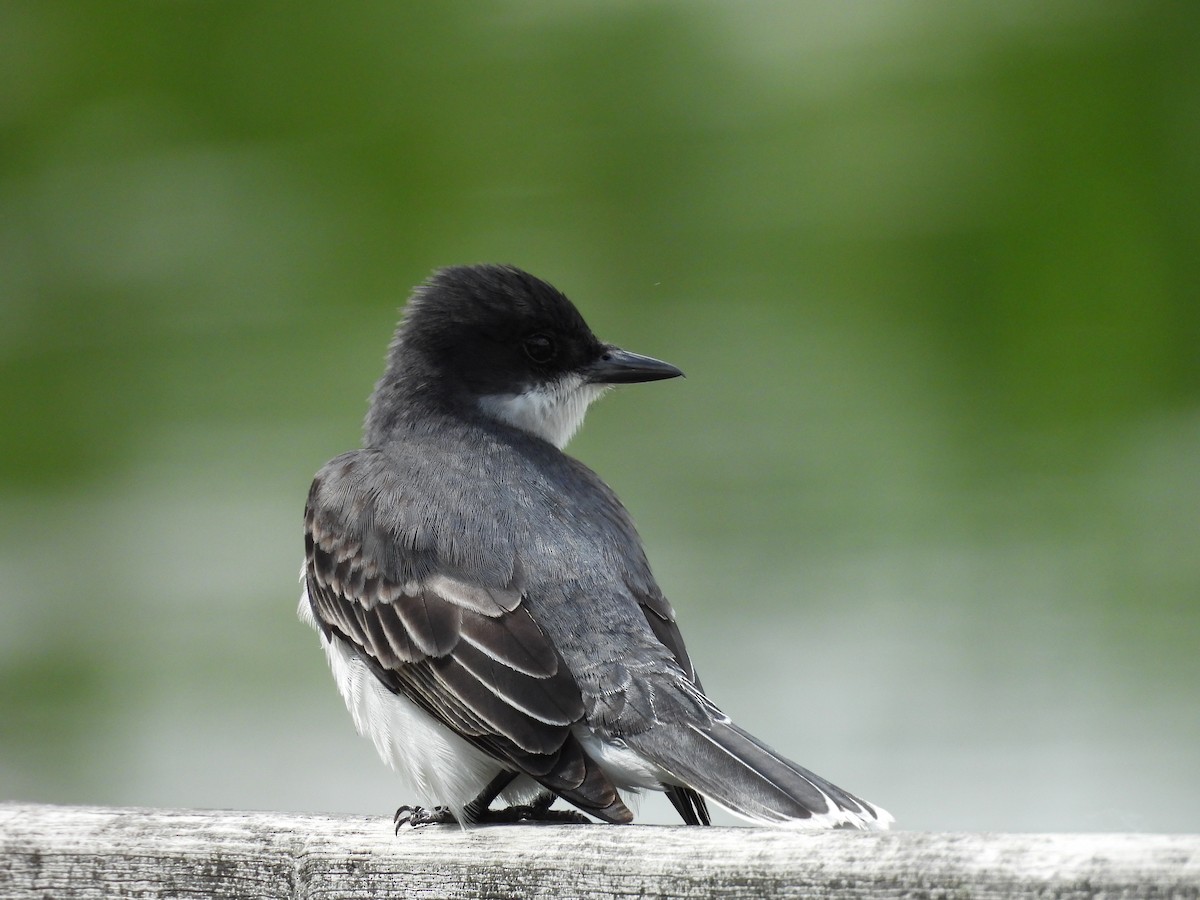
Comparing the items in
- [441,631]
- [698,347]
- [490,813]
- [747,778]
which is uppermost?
[698,347]

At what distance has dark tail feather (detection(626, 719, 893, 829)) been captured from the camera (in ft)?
8.27

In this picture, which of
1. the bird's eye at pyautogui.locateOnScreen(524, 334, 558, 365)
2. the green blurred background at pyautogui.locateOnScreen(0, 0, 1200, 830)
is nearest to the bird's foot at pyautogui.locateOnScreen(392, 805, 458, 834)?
the bird's eye at pyautogui.locateOnScreen(524, 334, 558, 365)

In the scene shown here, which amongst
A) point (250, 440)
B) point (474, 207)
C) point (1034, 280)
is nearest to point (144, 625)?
point (250, 440)

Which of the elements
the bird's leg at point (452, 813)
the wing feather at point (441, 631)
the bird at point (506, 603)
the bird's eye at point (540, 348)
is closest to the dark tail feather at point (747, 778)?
the bird at point (506, 603)

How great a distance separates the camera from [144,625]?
7340 millimetres

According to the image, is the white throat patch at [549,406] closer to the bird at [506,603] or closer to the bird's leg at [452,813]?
the bird at [506,603]

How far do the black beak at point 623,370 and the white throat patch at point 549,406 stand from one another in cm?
4

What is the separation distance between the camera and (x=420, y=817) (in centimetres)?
268

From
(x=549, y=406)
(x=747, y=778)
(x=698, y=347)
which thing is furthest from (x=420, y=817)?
(x=698, y=347)

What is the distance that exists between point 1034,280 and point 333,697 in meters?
3.68

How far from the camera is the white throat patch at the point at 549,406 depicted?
3.98 meters

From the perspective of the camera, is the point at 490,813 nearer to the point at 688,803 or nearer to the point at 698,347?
the point at 688,803

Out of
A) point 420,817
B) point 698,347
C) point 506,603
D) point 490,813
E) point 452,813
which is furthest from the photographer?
point 698,347

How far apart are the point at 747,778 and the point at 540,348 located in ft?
5.31
